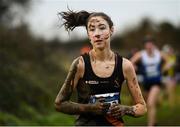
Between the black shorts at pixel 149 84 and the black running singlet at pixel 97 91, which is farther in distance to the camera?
the black shorts at pixel 149 84

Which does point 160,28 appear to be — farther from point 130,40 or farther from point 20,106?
point 20,106

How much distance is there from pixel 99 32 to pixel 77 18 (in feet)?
1.72

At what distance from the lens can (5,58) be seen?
16.4 meters

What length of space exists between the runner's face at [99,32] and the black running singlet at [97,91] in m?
0.25

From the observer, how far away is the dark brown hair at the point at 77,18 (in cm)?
672

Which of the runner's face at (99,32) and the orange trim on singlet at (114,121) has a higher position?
the runner's face at (99,32)

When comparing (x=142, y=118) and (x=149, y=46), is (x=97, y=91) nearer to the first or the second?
(x=149, y=46)

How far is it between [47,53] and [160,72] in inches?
324

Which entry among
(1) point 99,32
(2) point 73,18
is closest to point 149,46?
(2) point 73,18

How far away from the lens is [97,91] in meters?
6.53

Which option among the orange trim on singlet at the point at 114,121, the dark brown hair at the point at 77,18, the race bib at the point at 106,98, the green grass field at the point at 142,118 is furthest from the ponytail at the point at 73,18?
the green grass field at the point at 142,118

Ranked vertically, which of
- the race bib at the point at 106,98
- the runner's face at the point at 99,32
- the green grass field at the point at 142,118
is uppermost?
the runner's face at the point at 99,32

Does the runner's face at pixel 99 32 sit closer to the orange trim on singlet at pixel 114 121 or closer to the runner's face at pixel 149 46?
the orange trim on singlet at pixel 114 121

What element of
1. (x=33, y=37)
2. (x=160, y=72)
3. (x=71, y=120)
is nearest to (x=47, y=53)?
(x=33, y=37)
